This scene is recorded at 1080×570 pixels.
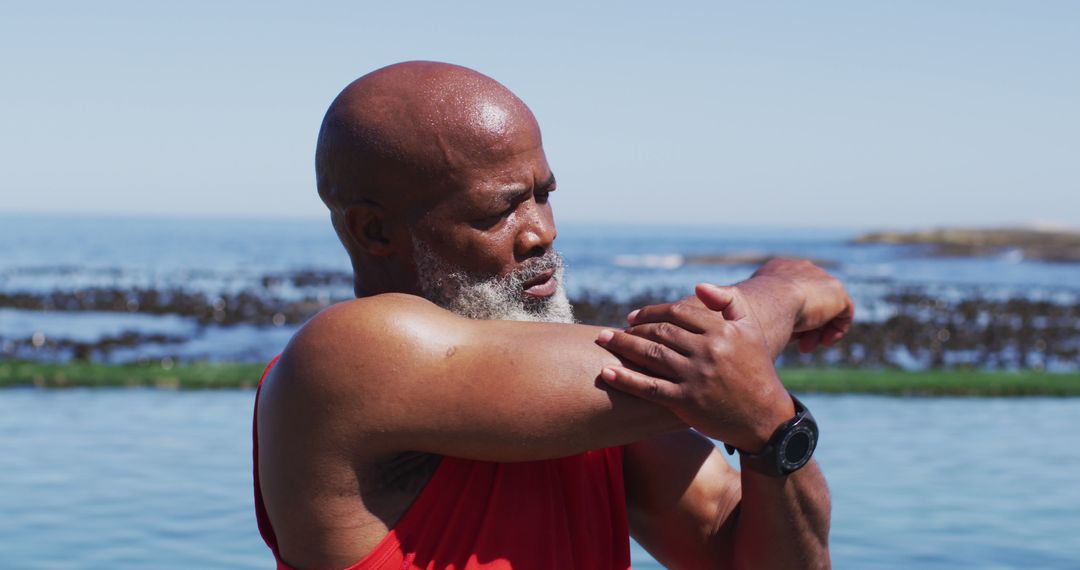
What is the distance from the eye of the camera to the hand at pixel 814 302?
2.04 metres

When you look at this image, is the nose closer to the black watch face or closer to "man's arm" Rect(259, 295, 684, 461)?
"man's arm" Rect(259, 295, 684, 461)

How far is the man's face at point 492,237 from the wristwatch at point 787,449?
402mm

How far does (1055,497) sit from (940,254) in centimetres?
6168

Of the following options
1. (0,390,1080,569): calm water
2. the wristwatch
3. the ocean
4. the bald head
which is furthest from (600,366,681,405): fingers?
(0,390,1080,569): calm water

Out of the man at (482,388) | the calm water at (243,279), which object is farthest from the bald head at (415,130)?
the calm water at (243,279)

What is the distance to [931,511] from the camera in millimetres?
8094

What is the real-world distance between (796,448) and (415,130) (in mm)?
706

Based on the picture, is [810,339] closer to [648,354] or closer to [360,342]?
[648,354]

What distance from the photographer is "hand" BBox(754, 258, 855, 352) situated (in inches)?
80.4

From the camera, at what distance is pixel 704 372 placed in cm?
160

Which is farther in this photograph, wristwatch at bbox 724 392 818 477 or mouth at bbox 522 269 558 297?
mouth at bbox 522 269 558 297

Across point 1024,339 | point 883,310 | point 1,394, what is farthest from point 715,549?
point 883,310

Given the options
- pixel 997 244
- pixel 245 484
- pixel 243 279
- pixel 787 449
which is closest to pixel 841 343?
pixel 245 484

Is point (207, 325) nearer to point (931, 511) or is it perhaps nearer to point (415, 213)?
point (931, 511)
